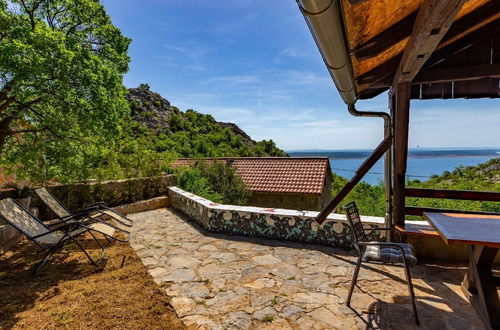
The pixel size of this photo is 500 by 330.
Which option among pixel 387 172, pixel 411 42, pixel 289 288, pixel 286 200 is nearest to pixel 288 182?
pixel 286 200

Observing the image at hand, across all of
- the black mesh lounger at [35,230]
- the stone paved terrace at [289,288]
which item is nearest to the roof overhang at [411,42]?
the stone paved terrace at [289,288]

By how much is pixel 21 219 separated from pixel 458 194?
585cm

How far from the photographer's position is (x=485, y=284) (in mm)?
2439

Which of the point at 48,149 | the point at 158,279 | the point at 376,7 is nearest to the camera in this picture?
the point at 376,7

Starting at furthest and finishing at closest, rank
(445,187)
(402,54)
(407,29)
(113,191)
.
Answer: (445,187)
(113,191)
(402,54)
(407,29)

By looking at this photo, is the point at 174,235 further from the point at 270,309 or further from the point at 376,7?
the point at 376,7

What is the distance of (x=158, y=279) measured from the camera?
10.5 ft

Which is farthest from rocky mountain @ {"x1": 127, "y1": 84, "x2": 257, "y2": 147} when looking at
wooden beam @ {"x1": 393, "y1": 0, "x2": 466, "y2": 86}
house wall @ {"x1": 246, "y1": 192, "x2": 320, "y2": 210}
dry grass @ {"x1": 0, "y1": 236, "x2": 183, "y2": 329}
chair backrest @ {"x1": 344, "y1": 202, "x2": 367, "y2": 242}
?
wooden beam @ {"x1": 393, "y1": 0, "x2": 466, "y2": 86}

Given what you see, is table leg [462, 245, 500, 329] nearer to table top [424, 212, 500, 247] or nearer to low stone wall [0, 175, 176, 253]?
table top [424, 212, 500, 247]

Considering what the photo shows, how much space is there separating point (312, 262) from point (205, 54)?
1174cm

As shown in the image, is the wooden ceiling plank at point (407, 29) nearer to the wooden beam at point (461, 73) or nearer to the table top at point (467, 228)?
the wooden beam at point (461, 73)

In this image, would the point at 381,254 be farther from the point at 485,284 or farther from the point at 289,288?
the point at 289,288

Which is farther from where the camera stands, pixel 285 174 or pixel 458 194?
pixel 285 174

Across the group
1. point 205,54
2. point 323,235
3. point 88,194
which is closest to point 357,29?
point 323,235
